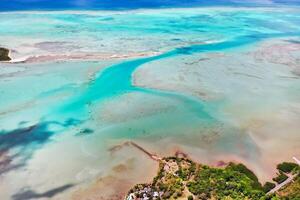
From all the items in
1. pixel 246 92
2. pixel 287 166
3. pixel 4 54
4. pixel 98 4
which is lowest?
pixel 287 166

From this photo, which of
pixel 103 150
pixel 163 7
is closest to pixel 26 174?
pixel 103 150

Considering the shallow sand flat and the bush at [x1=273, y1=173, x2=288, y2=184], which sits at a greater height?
the shallow sand flat

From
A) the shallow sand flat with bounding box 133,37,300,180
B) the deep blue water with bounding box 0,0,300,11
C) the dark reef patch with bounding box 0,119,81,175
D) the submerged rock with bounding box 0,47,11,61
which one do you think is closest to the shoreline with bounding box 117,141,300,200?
the shallow sand flat with bounding box 133,37,300,180

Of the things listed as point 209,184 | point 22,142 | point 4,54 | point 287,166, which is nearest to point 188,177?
point 209,184

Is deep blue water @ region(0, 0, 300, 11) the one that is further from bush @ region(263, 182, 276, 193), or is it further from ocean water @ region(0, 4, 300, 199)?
bush @ region(263, 182, 276, 193)

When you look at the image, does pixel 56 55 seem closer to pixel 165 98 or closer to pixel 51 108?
pixel 51 108

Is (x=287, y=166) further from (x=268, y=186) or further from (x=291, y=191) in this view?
(x=291, y=191)
